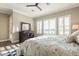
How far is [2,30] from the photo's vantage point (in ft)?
4.27

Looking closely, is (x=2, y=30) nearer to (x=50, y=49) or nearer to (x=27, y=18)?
(x=27, y=18)

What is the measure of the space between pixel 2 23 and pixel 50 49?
35.0 inches

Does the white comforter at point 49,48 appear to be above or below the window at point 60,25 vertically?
below

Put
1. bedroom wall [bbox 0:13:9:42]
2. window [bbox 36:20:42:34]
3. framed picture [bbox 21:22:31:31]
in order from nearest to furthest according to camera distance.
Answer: bedroom wall [bbox 0:13:9:42] → framed picture [bbox 21:22:31:31] → window [bbox 36:20:42:34]

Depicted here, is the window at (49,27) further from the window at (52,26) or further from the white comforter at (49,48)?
the white comforter at (49,48)

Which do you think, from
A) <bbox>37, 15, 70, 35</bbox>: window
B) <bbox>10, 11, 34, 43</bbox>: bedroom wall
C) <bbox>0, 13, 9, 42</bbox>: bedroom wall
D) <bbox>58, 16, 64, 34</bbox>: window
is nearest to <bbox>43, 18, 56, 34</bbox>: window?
<bbox>37, 15, 70, 35</bbox>: window

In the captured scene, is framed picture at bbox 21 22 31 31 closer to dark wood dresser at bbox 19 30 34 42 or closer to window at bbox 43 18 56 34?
dark wood dresser at bbox 19 30 34 42

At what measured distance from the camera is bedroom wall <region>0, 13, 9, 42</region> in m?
1.28

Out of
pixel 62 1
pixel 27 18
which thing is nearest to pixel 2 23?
pixel 27 18

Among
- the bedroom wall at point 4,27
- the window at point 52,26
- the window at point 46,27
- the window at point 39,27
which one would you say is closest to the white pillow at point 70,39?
the window at point 52,26

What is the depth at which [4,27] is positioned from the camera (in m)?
1.31

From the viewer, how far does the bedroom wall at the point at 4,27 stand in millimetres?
1284

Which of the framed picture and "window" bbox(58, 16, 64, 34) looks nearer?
the framed picture

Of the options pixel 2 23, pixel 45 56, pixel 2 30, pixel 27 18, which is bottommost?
pixel 45 56
